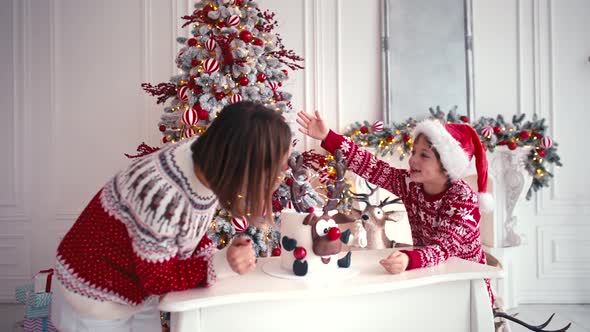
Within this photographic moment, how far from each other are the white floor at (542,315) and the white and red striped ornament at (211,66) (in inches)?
97.3

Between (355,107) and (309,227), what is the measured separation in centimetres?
292

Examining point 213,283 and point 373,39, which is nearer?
point 213,283

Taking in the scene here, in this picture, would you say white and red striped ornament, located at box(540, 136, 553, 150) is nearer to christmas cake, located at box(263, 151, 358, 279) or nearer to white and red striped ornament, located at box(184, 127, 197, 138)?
white and red striped ornament, located at box(184, 127, 197, 138)

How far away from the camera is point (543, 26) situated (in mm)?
3994

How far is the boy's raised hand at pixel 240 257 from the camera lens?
1.15 m

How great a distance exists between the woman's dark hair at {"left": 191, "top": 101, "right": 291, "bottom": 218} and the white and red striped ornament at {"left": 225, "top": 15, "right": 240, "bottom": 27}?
72.5 inches

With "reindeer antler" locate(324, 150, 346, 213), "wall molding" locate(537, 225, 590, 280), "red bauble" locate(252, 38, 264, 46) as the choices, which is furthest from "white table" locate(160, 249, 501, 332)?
"wall molding" locate(537, 225, 590, 280)

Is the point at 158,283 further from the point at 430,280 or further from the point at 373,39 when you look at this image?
the point at 373,39

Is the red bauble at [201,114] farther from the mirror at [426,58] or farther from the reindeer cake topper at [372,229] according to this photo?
the mirror at [426,58]

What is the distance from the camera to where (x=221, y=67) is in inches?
Result: 110

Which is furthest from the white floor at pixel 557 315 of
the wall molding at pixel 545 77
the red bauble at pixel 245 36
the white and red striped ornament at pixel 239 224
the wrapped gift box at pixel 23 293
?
the wrapped gift box at pixel 23 293

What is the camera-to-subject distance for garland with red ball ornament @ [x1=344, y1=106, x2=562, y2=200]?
3566mm

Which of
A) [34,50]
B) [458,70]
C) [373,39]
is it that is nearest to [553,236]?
[458,70]

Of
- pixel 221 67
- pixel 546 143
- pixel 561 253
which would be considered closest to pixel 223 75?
pixel 221 67
